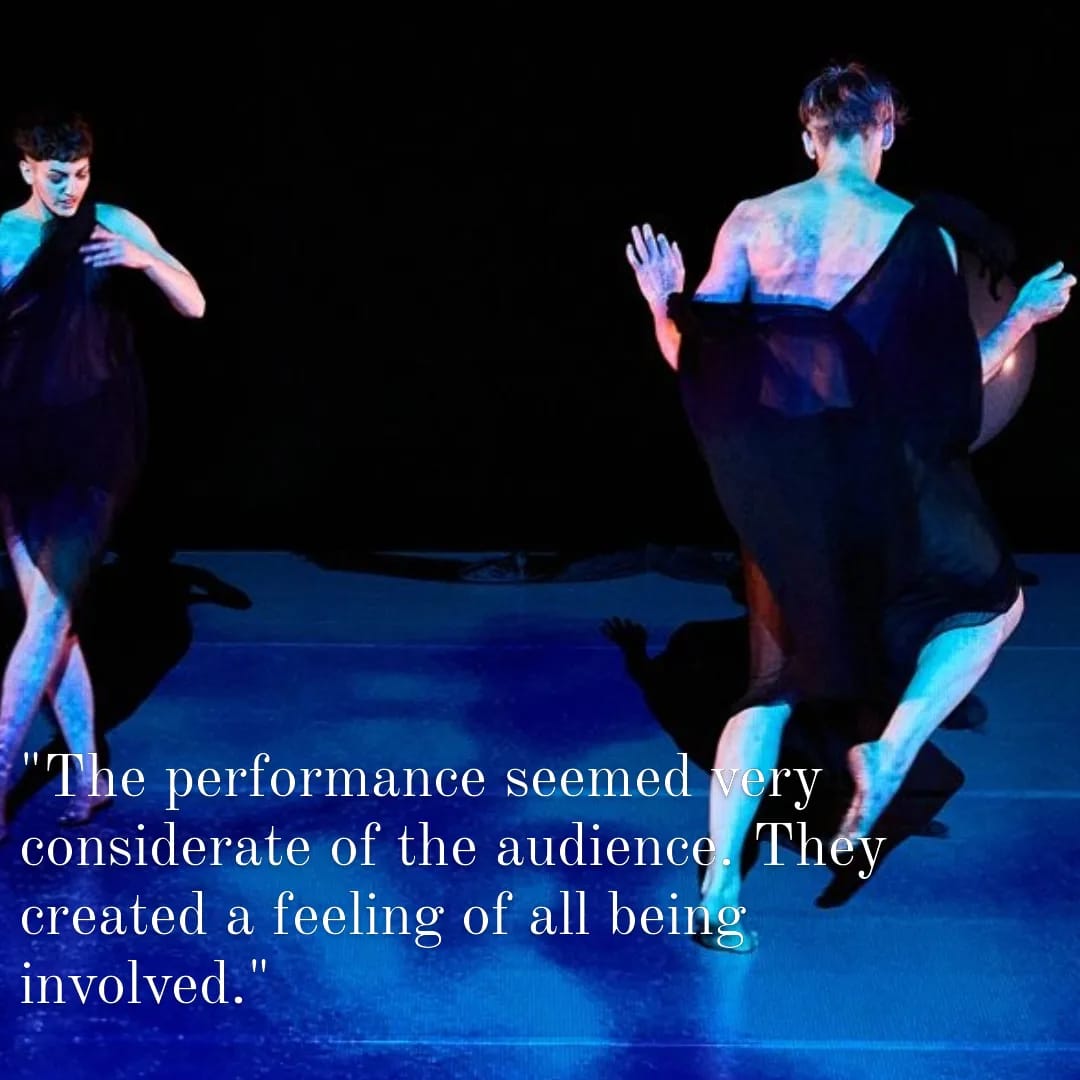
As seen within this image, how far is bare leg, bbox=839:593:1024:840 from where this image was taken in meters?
3.63

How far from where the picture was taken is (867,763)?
3617mm

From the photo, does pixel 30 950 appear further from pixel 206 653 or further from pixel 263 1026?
pixel 206 653

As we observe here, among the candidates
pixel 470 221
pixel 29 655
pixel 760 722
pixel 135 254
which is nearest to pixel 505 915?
pixel 760 722

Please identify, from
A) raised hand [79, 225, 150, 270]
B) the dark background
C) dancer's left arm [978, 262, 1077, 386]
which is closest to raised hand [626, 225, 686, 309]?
dancer's left arm [978, 262, 1077, 386]

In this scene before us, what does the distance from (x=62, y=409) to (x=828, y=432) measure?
157cm

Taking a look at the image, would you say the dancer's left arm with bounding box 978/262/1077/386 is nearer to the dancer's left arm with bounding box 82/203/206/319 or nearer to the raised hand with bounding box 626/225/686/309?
the raised hand with bounding box 626/225/686/309

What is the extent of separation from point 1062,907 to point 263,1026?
61.5 inches

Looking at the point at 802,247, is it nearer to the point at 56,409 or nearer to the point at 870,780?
the point at 870,780

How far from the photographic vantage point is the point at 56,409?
12.8 ft

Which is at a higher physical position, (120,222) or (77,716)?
(120,222)

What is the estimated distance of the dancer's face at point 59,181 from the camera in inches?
150

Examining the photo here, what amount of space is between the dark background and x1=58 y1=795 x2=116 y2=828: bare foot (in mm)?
2920

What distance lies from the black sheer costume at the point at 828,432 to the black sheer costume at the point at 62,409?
1225mm

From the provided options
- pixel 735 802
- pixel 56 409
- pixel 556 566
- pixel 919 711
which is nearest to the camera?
pixel 735 802
